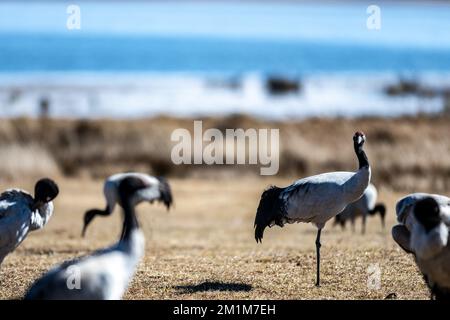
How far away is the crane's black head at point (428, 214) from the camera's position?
7.37 meters

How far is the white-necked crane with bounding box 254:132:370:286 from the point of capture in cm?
966

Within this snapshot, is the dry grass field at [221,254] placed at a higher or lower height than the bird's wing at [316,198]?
lower

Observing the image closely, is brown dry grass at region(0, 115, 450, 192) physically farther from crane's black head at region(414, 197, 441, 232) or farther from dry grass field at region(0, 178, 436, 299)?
crane's black head at region(414, 197, 441, 232)

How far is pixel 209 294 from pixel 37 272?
2.48 metres

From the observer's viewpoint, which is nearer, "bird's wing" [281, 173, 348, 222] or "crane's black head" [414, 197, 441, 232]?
"crane's black head" [414, 197, 441, 232]

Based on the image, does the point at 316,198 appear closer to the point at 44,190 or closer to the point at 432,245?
the point at 432,245

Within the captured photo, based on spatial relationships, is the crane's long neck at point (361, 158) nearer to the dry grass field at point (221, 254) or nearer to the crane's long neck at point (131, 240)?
the dry grass field at point (221, 254)

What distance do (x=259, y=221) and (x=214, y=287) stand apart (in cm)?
131

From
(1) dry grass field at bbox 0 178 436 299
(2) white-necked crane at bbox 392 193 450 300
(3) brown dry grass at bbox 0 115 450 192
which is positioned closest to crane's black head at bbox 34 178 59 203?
(1) dry grass field at bbox 0 178 436 299

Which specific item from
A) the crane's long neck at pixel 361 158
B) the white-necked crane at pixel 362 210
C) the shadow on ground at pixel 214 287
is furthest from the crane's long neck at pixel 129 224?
the white-necked crane at pixel 362 210

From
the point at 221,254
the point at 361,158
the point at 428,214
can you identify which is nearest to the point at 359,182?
the point at 361,158

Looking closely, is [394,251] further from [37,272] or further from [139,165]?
[139,165]

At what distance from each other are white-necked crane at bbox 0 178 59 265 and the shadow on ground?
170 cm

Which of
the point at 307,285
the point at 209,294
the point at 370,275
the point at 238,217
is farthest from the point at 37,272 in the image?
the point at 238,217
